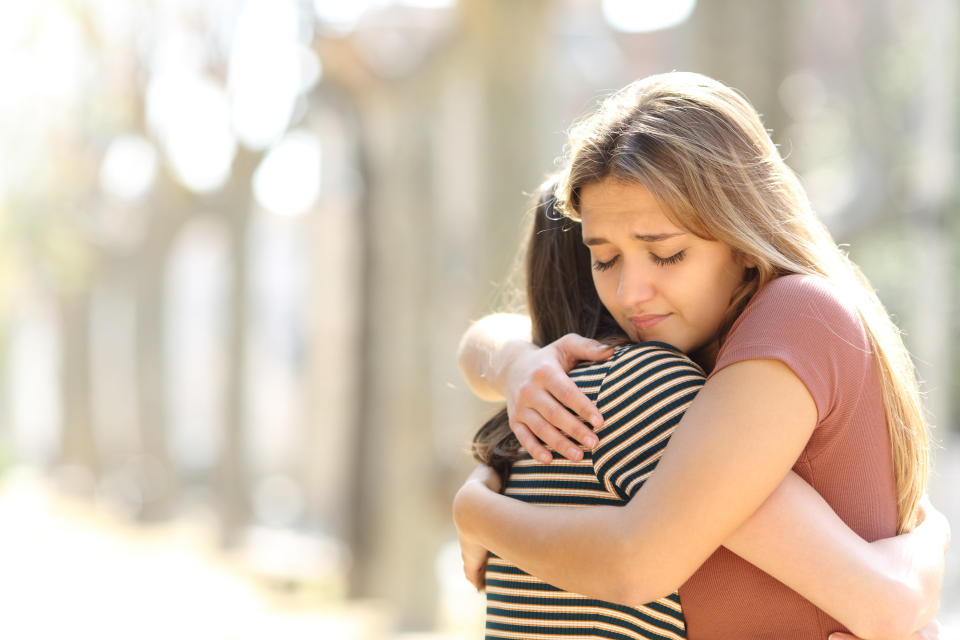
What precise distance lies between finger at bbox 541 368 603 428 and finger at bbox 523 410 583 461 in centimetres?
2

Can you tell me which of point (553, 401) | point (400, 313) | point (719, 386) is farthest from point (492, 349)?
point (400, 313)

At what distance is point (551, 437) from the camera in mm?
1867

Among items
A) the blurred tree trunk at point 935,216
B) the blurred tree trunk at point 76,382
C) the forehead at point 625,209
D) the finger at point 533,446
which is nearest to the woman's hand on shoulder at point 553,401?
the finger at point 533,446

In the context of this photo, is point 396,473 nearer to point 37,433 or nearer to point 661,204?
point 661,204

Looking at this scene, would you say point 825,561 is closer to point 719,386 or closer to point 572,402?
point 719,386

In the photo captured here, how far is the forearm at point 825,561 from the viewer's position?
1696mm

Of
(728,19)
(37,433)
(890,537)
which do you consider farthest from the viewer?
(37,433)

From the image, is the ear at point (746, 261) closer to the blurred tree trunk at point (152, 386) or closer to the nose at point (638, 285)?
the nose at point (638, 285)

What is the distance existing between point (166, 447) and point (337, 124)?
890cm

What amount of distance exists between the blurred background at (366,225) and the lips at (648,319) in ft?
4.03

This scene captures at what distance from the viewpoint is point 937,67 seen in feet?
16.3

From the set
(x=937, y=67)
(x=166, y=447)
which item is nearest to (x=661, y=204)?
(x=937, y=67)

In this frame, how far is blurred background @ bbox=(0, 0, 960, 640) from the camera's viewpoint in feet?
18.4

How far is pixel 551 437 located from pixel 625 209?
393mm
